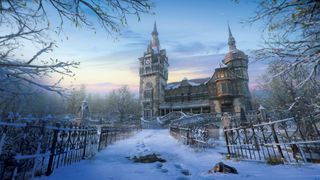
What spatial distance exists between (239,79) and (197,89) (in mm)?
10885

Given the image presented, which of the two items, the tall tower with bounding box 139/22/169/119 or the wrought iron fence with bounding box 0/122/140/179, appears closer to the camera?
the wrought iron fence with bounding box 0/122/140/179

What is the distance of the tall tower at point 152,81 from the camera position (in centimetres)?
4306

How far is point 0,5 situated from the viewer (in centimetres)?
369

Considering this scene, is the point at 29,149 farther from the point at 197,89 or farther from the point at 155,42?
the point at 155,42

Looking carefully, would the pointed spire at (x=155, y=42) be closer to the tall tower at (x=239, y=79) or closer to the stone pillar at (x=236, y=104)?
the tall tower at (x=239, y=79)

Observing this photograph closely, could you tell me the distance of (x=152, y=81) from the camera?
151 feet

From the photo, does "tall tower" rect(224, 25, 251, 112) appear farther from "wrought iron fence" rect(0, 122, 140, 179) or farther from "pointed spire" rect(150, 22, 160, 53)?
"wrought iron fence" rect(0, 122, 140, 179)

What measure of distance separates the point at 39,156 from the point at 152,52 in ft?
159

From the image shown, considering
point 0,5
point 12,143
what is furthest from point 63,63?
point 12,143

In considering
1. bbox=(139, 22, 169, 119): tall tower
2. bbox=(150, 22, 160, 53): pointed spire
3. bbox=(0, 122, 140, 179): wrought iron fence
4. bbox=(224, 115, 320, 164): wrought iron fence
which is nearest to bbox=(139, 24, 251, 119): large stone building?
bbox=(139, 22, 169, 119): tall tower

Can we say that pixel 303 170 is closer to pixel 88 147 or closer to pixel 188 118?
pixel 88 147

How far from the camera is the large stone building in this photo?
34.7 m

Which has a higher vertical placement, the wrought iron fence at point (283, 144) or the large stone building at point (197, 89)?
the large stone building at point (197, 89)

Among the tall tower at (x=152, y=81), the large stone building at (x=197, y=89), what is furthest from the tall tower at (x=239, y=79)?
the tall tower at (x=152, y=81)
